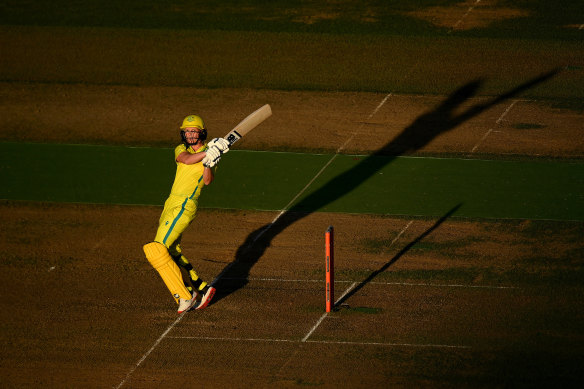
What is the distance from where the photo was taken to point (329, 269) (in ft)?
37.9

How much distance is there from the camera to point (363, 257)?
13.6m

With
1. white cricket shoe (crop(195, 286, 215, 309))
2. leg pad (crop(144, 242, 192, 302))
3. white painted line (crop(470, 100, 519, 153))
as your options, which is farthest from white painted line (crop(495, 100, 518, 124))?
leg pad (crop(144, 242, 192, 302))

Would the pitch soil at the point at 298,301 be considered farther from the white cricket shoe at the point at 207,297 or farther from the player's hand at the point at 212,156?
the player's hand at the point at 212,156

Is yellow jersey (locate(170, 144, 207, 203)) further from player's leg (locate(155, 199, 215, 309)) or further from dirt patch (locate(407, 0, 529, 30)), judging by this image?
dirt patch (locate(407, 0, 529, 30))

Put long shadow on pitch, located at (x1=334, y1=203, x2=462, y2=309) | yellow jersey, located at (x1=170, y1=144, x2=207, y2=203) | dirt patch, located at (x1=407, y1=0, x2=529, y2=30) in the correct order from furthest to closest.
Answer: dirt patch, located at (x1=407, y1=0, x2=529, y2=30) < long shadow on pitch, located at (x1=334, y1=203, x2=462, y2=309) < yellow jersey, located at (x1=170, y1=144, x2=207, y2=203)

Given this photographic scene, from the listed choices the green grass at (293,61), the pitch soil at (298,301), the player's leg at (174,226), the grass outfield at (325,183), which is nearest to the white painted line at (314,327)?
the pitch soil at (298,301)

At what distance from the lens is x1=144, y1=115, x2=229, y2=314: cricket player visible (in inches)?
460

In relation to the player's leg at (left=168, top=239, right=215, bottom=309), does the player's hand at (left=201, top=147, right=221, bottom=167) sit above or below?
above

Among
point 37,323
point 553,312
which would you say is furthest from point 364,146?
point 37,323

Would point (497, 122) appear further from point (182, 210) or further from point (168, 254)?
point (168, 254)

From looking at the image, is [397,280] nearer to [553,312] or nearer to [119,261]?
[553,312]

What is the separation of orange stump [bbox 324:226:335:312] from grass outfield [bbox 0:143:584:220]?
11.4ft

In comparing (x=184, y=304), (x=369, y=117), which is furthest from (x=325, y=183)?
(x=184, y=304)

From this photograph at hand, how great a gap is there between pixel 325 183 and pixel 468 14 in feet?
36.1
